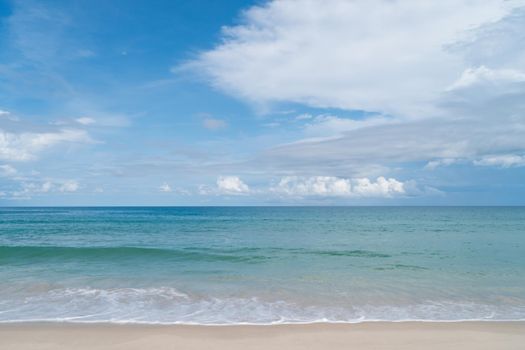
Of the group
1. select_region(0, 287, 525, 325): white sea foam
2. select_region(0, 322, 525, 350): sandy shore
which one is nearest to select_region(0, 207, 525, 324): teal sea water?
select_region(0, 287, 525, 325): white sea foam

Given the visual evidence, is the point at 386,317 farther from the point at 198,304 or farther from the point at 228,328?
the point at 198,304

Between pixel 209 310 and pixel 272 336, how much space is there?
310 centimetres

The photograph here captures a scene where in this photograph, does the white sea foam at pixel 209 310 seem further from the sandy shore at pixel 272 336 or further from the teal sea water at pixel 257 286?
the sandy shore at pixel 272 336

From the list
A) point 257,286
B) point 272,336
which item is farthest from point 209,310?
point 257,286

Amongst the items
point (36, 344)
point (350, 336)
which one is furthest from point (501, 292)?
point (36, 344)

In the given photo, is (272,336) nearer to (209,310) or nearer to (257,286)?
(209,310)

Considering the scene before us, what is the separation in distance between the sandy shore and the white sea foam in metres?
0.62

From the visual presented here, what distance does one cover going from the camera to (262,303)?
11969 millimetres

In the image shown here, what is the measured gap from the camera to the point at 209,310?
11.1 metres

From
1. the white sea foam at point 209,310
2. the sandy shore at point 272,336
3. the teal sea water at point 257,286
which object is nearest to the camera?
the sandy shore at point 272,336

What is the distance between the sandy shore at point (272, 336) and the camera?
813cm

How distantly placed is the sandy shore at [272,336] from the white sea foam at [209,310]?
624 millimetres

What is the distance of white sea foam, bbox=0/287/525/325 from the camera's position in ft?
33.4

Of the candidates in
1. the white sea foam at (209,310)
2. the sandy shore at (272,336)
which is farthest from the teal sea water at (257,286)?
the sandy shore at (272,336)
